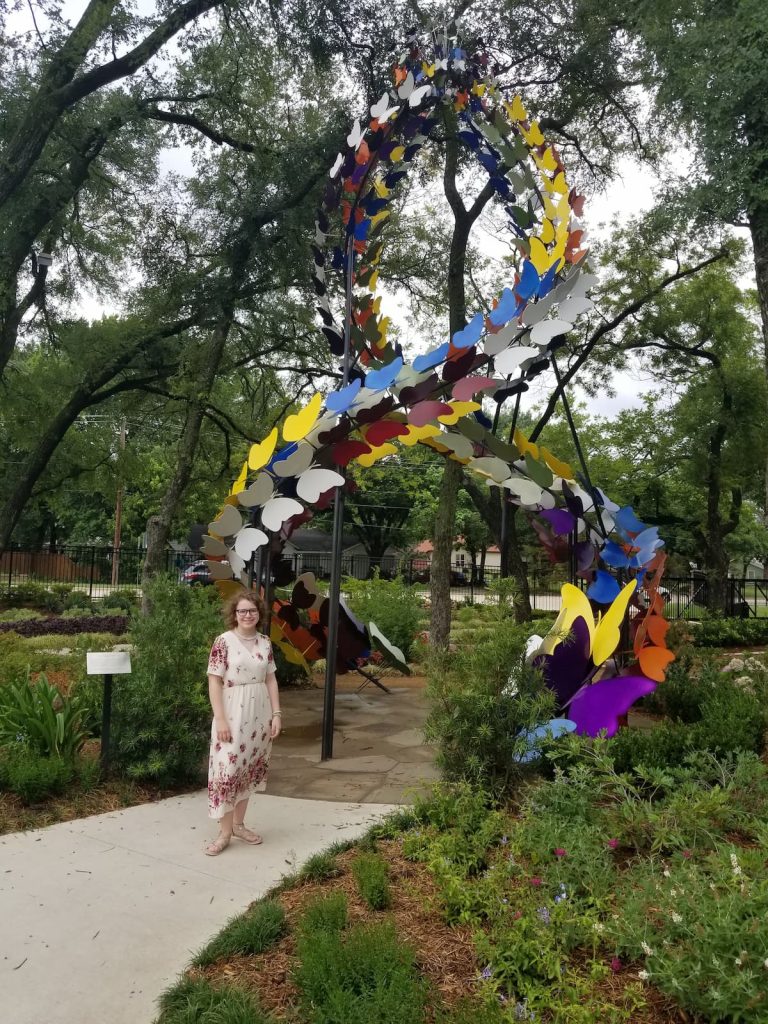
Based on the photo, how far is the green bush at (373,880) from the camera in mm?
3471

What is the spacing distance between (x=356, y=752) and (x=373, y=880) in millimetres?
3255

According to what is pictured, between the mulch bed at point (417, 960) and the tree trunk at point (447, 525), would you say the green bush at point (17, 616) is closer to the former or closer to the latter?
the tree trunk at point (447, 525)

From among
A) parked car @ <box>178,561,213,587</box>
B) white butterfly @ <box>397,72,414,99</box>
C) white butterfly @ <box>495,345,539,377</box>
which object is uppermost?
white butterfly @ <box>397,72,414,99</box>

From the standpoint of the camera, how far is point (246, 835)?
14.6 ft

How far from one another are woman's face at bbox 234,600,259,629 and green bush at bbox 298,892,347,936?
5.27ft

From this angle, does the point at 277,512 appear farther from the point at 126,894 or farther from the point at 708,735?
the point at 708,735

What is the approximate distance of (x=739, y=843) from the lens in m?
3.89

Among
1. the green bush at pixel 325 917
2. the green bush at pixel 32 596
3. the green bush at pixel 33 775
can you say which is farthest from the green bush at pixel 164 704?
the green bush at pixel 32 596

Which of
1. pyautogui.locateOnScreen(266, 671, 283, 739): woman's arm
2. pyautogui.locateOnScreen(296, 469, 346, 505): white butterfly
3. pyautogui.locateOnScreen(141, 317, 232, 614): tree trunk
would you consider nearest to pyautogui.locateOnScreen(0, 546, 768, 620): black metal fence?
pyautogui.locateOnScreen(141, 317, 232, 614): tree trunk

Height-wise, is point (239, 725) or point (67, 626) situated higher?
point (239, 725)

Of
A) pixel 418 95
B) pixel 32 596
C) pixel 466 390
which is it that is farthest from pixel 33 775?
pixel 32 596

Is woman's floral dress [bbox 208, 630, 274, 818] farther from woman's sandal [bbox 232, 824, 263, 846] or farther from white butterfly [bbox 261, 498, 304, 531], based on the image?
white butterfly [bbox 261, 498, 304, 531]

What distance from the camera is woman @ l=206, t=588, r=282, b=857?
14.1ft

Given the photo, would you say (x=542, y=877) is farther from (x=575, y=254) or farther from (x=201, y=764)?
(x=575, y=254)
